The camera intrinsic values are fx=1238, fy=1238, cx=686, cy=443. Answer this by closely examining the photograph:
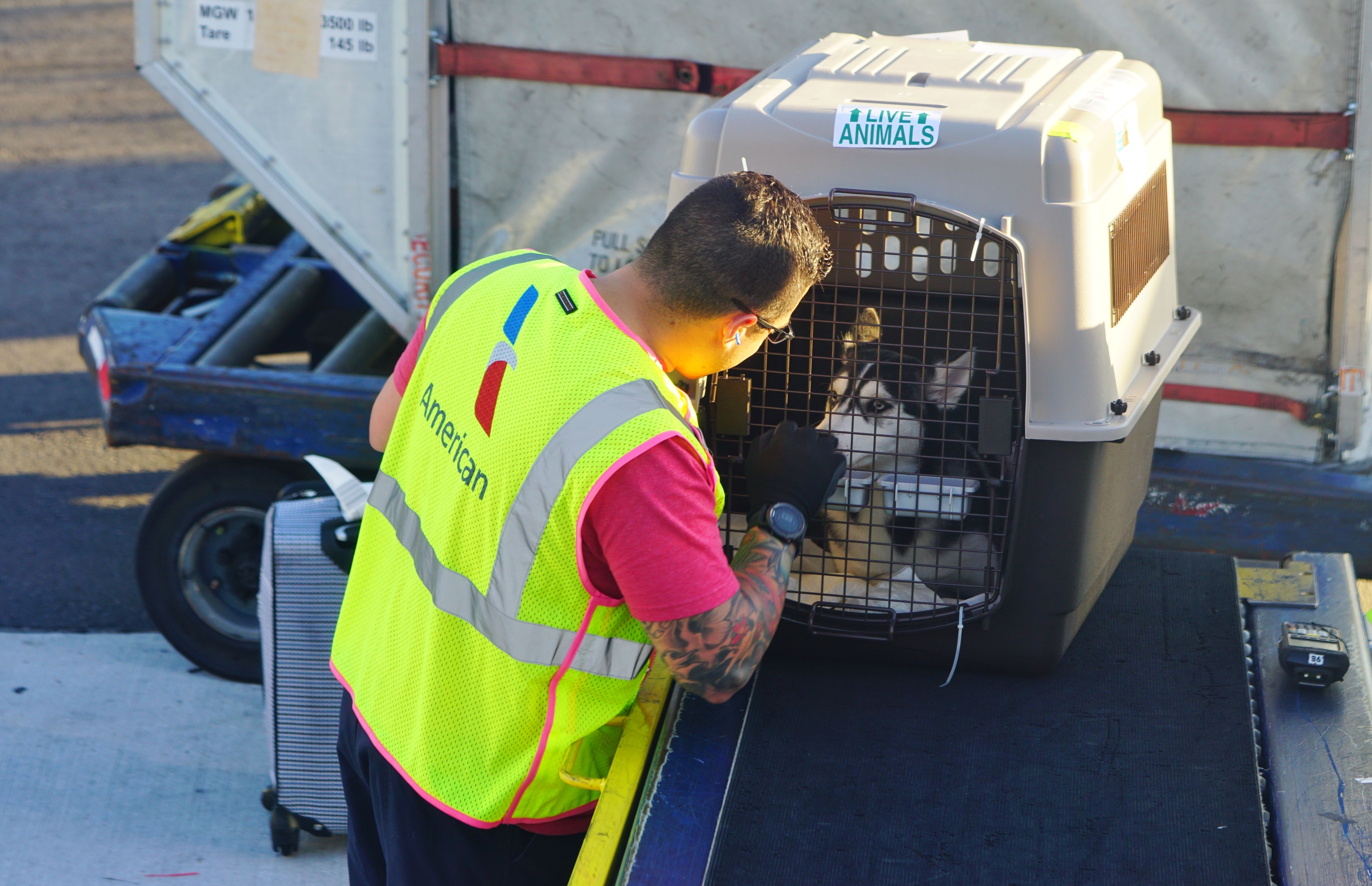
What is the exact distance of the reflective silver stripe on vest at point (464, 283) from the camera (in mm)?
2004

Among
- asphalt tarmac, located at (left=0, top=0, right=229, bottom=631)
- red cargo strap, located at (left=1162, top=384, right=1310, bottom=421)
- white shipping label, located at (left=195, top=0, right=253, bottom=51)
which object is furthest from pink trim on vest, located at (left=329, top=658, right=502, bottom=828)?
asphalt tarmac, located at (left=0, top=0, right=229, bottom=631)

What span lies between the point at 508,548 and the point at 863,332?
2.62ft

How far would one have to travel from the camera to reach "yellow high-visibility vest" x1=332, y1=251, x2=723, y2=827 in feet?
5.63

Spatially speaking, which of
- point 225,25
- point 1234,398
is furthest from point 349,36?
point 1234,398

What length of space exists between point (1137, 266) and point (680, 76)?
5.34ft

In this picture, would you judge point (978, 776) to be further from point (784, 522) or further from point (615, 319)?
point (615, 319)

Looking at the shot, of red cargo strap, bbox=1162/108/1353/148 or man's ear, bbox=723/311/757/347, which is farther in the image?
red cargo strap, bbox=1162/108/1353/148

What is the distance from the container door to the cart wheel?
1.51 m

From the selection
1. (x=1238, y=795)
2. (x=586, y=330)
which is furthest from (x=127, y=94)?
(x=1238, y=795)

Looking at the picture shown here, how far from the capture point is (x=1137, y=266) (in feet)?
7.65

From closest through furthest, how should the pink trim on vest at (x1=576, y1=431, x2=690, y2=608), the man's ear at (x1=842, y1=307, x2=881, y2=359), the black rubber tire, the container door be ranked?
the pink trim on vest at (x1=576, y1=431, x2=690, y2=608) < the man's ear at (x1=842, y1=307, x2=881, y2=359) < the container door < the black rubber tire

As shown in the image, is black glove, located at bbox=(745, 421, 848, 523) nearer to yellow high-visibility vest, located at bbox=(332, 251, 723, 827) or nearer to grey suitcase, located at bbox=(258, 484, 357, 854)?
yellow high-visibility vest, located at bbox=(332, 251, 723, 827)

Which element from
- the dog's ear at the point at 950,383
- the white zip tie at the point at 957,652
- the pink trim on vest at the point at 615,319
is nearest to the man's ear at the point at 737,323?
the pink trim on vest at the point at 615,319

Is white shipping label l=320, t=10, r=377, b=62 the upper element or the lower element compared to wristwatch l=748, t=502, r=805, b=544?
upper
